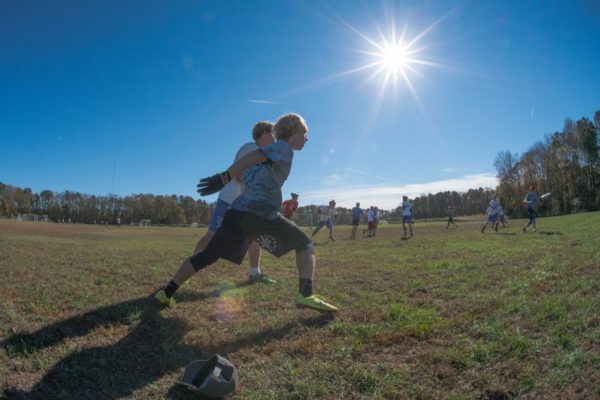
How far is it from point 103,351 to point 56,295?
6.41 feet

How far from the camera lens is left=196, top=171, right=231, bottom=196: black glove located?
3.66m

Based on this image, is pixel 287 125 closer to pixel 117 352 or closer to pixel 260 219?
pixel 260 219

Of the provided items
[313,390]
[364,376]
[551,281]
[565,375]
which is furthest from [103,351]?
[551,281]

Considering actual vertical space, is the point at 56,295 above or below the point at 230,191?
below

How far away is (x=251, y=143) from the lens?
16.0ft

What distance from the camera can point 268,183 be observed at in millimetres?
3676

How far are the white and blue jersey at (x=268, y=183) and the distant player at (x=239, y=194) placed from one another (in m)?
0.61

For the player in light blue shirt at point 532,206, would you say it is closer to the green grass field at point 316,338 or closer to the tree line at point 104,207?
the green grass field at point 316,338

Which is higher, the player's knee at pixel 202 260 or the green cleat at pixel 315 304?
the player's knee at pixel 202 260

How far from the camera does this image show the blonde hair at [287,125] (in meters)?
3.88

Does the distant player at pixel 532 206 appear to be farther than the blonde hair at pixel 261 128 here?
Yes

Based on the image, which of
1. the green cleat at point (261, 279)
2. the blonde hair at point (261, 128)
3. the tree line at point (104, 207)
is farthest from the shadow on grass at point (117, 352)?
the tree line at point (104, 207)

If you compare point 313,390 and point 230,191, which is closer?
point 313,390

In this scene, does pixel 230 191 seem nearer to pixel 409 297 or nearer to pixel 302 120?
pixel 302 120
